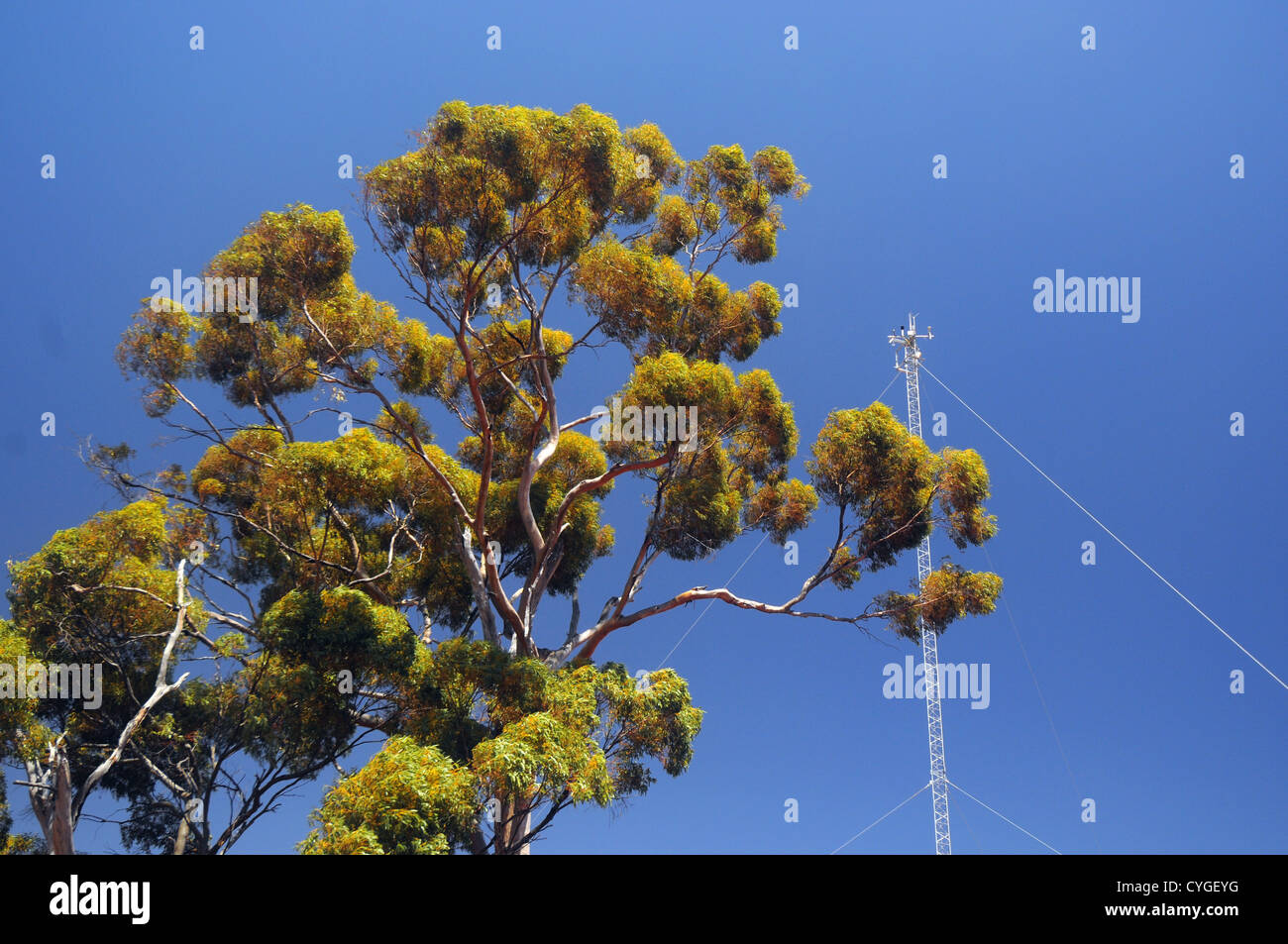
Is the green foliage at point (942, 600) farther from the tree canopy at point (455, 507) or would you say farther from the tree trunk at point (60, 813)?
the tree trunk at point (60, 813)

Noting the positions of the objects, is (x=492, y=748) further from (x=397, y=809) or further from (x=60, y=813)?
(x=60, y=813)

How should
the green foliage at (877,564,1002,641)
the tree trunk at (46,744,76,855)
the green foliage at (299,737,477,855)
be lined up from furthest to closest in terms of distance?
the green foliage at (877,564,1002,641) < the tree trunk at (46,744,76,855) < the green foliage at (299,737,477,855)

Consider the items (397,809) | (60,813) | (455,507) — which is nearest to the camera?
(397,809)

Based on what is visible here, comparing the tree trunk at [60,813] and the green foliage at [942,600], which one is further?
the green foliage at [942,600]

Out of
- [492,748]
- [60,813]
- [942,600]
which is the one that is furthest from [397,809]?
[942,600]

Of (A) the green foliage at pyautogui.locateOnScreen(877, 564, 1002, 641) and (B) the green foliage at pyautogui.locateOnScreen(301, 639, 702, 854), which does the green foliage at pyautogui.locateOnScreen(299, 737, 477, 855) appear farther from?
(A) the green foliage at pyautogui.locateOnScreen(877, 564, 1002, 641)

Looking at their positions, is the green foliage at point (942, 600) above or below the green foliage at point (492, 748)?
above

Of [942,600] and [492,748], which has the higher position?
[942,600]

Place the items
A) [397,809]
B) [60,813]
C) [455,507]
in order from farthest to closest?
[455,507]
[60,813]
[397,809]

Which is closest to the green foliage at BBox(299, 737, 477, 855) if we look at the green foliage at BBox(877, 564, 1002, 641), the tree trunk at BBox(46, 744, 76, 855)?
the tree trunk at BBox(46, 744, 76, 855)

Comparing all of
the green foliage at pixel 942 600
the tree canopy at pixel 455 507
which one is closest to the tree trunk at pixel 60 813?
the tree canopy at pixel 455 507

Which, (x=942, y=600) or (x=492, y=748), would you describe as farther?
(x=942, y=600)

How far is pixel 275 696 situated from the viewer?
1239 centimetres
